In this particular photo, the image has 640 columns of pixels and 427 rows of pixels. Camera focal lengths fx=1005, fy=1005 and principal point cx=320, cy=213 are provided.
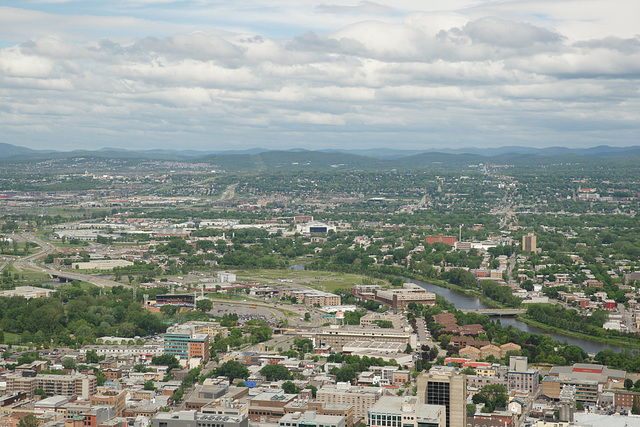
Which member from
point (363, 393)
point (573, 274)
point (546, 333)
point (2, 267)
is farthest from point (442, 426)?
point (2, 267)

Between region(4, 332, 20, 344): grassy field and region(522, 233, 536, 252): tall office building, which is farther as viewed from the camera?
region(522, 233, 536, 252): tall office building

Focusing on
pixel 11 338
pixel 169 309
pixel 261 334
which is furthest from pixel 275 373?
pixel 169 309

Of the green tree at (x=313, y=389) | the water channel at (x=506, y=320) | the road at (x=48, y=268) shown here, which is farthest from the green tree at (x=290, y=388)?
the road at (x=48, y=268)

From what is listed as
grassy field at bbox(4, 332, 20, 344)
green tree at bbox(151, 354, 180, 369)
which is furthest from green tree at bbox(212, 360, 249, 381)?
grassy field at bbox(4, 332, 20, 344)

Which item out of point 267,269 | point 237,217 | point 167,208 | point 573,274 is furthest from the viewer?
point 167,208

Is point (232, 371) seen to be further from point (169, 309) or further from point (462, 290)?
point (462, 290)

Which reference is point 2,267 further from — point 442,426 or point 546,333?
point 442,426

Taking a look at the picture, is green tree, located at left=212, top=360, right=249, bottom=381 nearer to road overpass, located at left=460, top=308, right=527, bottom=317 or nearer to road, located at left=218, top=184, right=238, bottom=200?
road overpass, located at left=460, top=308, right=527, bottom=317
